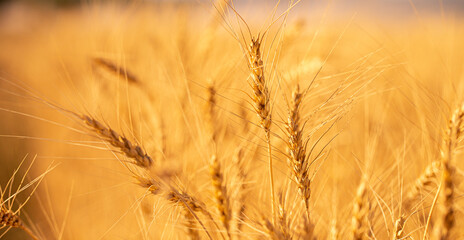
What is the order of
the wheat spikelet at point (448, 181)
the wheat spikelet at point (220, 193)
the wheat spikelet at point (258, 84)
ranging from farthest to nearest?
the wheat spikelet at point (220, 193)
the wheat spikelet at point (258, 84)
the wheat spikelet at point (448, 181)

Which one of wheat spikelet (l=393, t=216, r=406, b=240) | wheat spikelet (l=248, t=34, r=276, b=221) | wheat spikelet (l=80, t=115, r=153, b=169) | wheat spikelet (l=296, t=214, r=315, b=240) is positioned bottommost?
wheat spikelet (l=296, t=214, r=315, b=240)

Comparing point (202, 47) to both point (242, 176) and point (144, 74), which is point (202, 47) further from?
point (242, 176)

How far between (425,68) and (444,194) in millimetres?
2662

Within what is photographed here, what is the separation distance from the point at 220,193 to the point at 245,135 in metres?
0.37

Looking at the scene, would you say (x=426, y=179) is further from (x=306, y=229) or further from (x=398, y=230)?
(x=306, y=229)

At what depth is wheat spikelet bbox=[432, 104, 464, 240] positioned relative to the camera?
53cm

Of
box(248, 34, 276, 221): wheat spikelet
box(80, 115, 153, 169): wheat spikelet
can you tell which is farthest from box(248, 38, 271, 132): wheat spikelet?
box(80, 115, 153, 169): wheat spikelet

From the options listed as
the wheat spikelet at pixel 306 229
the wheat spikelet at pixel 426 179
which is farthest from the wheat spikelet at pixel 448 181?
the wheat spikelet at pixel 306 229

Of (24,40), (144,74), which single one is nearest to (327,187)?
(144,74)

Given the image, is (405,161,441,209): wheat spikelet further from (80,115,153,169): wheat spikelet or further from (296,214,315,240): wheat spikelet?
(80,115,153,169): wheat spikelet

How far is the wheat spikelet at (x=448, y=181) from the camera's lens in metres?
0.53

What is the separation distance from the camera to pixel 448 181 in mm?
558

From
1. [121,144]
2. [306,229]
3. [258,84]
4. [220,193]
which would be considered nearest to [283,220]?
[306,229]

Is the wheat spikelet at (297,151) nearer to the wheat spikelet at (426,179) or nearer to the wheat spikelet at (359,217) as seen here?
the wheat spikelet at (359,217)
